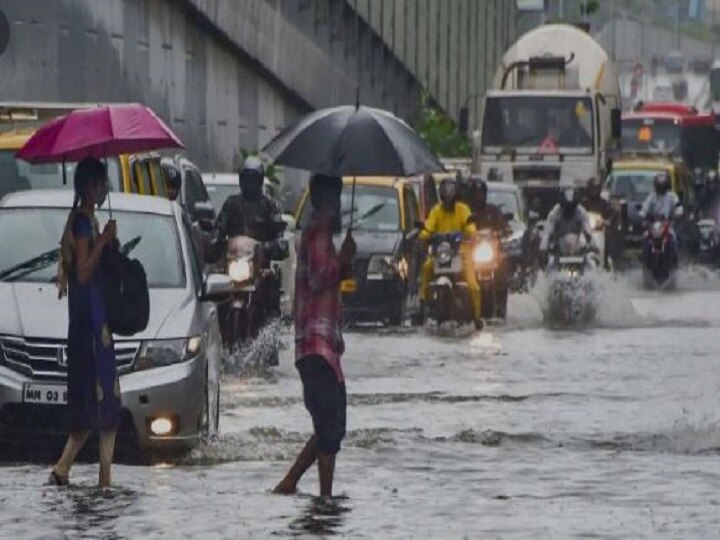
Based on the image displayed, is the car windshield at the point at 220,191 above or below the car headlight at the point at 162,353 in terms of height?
above

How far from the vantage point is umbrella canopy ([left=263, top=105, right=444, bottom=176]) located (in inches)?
607

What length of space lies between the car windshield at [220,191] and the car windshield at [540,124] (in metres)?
16.5

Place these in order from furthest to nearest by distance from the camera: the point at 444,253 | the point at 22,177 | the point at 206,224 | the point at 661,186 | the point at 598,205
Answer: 1. the point at 661,186
2. the point at 598,205
3. the point at 444,253
4. the point at 206,224
5. the point at 22,177

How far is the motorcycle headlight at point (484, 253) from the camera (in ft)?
108

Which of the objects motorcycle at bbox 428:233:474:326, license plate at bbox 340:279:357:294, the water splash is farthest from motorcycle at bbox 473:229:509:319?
the water splash

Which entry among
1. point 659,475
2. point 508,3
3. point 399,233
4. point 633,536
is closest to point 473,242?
point 399,233

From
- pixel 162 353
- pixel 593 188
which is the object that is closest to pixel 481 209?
pixel 593 188

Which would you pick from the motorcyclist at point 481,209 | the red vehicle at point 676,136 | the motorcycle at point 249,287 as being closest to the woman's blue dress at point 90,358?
the motorcycle at point 249,287

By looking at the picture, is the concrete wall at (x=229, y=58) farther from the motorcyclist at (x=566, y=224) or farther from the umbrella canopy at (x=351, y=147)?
the umbrella canopy at (x=351, y=147)

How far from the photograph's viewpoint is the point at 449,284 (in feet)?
Result: 105

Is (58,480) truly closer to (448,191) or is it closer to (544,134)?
(448,191)

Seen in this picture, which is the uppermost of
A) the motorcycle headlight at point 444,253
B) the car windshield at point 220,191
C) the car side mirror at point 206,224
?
the car windshield at point 220,191

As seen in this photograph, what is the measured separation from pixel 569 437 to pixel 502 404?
2.72 meters

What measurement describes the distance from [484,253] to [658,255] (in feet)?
45.7
